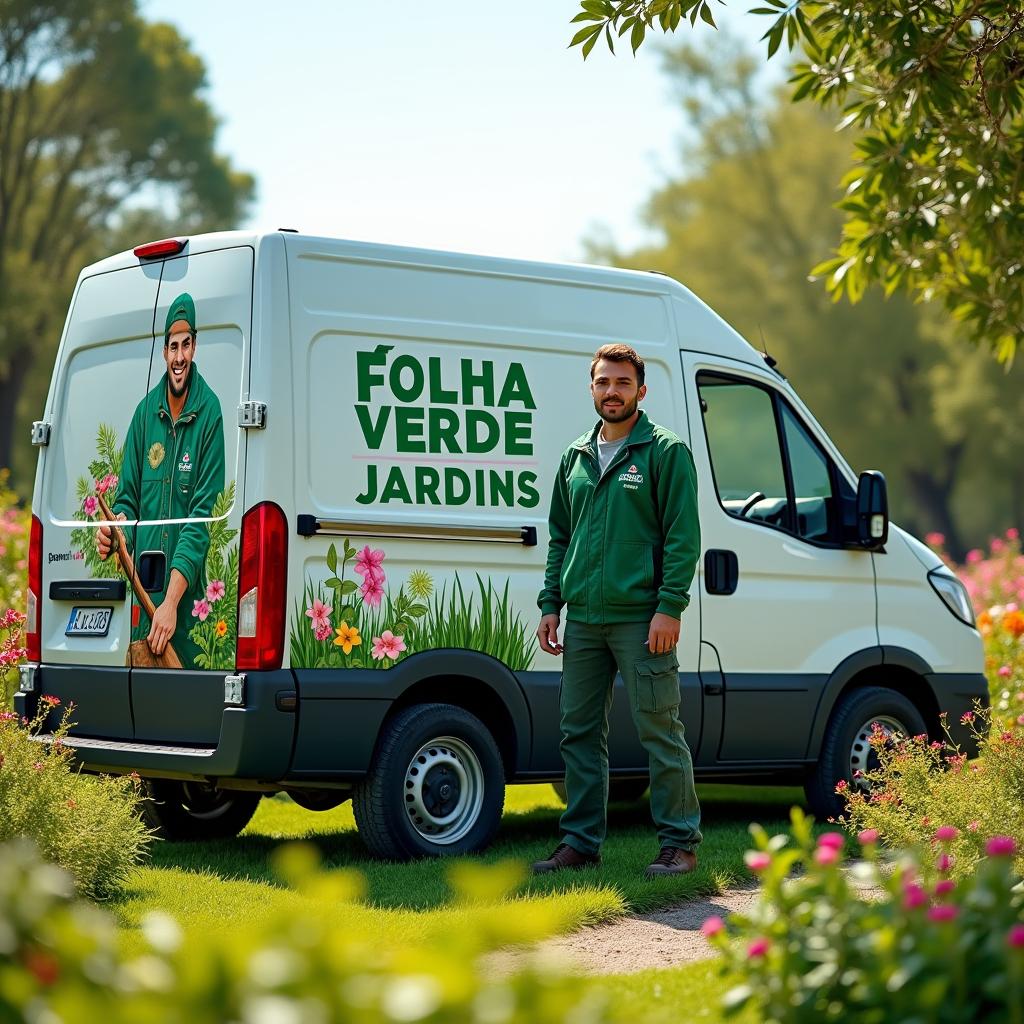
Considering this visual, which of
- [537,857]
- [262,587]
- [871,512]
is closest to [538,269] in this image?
[262,587]

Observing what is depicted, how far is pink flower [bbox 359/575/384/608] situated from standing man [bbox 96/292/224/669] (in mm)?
682

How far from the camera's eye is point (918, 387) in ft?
136

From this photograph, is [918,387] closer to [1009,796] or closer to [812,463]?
[812,463]

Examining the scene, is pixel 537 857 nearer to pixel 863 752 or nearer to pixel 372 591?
pixel 372 591

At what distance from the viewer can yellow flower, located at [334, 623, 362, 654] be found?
7.09 metres

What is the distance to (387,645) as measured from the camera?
7242mm

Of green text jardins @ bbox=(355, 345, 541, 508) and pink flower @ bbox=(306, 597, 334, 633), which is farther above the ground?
green text jardins @ bbox=(355, 345, 541, 508)

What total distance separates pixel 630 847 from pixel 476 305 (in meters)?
2.70

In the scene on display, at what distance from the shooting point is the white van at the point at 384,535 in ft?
23.0

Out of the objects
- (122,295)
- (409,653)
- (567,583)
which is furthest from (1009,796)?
(122,295)

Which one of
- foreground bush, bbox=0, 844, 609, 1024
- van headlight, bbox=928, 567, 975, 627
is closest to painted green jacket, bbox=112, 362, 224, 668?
van headlight, bbox=928, 567, 975, 627

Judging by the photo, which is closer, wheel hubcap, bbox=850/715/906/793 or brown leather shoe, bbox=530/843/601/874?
brown leather shoe, bbox=530/843/601/874

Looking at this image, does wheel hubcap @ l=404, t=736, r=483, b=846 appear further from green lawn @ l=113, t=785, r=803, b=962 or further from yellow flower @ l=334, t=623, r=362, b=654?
yellow flower @ l=334, t=623, r=362, b=654

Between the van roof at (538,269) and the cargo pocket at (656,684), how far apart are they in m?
1.94
